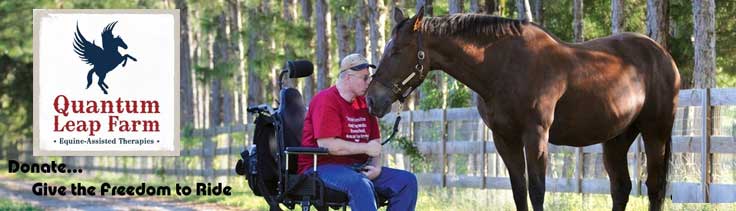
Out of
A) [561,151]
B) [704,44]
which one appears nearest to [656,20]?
[704,44]

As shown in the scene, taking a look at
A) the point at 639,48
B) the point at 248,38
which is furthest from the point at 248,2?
the point at 639,48

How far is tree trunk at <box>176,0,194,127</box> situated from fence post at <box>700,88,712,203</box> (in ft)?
114

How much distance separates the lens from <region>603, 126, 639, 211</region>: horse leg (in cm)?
Result: 1048

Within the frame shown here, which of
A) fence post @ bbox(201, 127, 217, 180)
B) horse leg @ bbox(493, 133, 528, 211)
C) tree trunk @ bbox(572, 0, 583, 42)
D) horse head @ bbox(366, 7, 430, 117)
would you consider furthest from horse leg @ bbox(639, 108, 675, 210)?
fence post @ bbox(201, 127, 217, 180)

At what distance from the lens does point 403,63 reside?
8.64 meters

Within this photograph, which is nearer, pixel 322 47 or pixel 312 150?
pixel 312 150

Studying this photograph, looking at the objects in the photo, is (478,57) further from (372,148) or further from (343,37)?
(343,37)

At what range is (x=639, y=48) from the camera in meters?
10.2

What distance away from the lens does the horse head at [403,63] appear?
333 inches

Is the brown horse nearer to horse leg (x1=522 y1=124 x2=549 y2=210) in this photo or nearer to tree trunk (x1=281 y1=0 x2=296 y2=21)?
horse leg (x1=522 y1=124 x2=549 y2=210)

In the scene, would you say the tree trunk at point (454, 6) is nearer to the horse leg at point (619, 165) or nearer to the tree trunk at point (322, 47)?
the tree trunk at point (322, 47)

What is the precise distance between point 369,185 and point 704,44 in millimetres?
9073

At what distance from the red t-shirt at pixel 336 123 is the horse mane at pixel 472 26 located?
91cm

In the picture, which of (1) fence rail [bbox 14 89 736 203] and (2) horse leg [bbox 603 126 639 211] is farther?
(1) fence rail [bbox 14 89 736 203]
